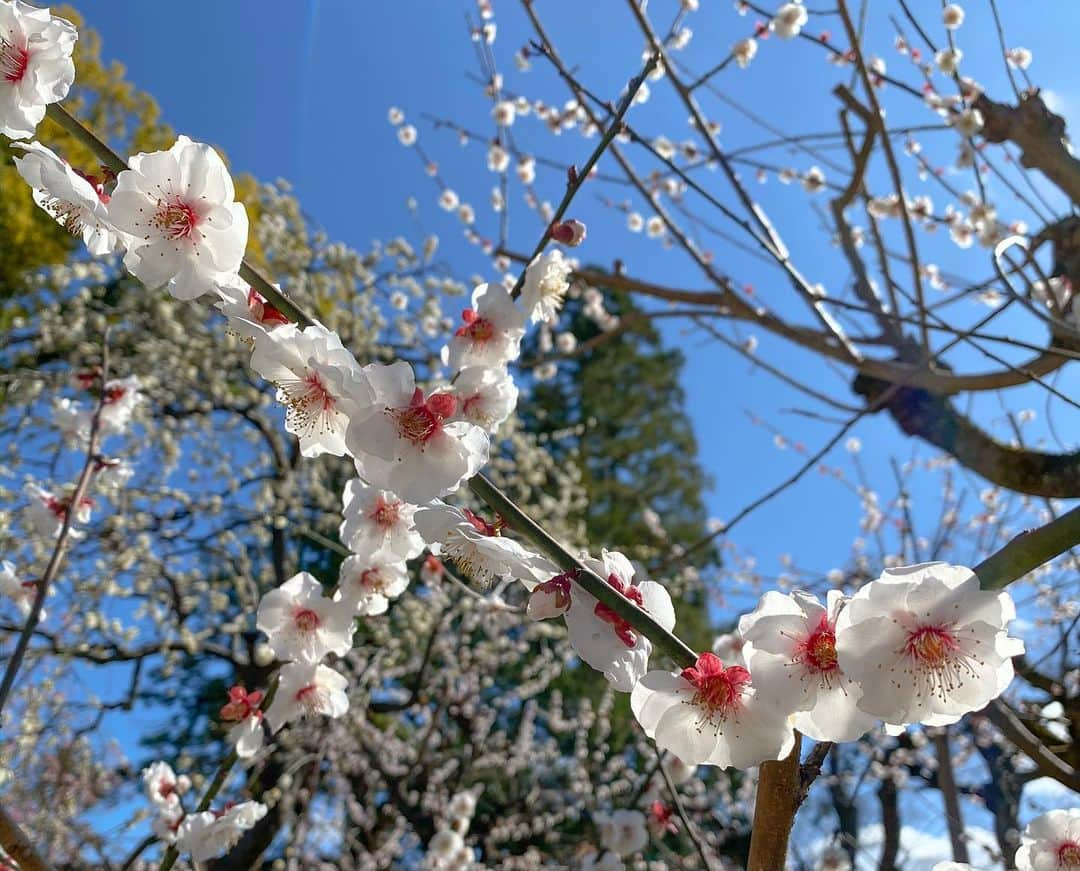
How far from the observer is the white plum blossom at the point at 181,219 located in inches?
36.5

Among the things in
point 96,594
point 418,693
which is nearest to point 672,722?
point 418,693

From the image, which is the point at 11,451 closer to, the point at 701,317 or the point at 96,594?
the point at 96,594

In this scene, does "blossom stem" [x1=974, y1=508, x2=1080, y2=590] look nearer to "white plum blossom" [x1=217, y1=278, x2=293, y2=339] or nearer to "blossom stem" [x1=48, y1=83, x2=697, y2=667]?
"blossom stem" [x1=48, y1=83, x2=697, y2=667]

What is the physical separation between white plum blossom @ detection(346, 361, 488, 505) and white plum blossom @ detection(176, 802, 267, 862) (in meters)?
0.98

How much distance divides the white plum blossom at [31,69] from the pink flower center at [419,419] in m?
0.53

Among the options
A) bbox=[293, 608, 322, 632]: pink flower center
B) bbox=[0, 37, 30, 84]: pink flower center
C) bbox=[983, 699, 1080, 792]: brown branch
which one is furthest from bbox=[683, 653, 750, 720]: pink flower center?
bbox=[0, 37, 30, 84]: pink flower center

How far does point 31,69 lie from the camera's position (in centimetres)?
92

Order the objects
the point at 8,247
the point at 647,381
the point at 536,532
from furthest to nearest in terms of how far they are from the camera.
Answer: the point at 647,381, the point at 8,247, the point at 536,532

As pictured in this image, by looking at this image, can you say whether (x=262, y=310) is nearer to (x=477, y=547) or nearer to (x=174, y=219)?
(x=174, y=219)

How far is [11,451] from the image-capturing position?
5.37 m

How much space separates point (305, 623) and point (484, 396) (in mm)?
639

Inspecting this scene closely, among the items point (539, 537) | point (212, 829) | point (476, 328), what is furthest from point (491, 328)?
point (212, 829)

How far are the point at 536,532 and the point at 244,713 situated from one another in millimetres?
1008

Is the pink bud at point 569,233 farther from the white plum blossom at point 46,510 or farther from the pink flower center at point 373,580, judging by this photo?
the white plum blossom at point 46,510
